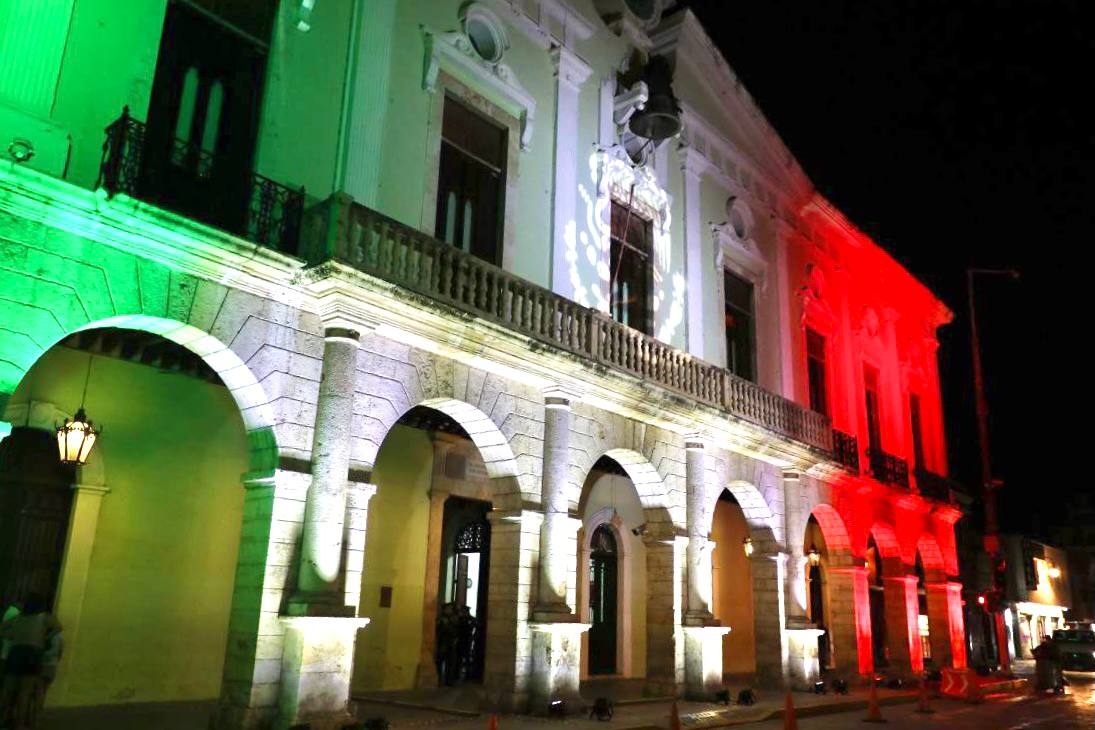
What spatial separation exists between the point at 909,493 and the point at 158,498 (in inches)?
715

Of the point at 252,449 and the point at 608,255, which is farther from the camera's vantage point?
the point at 608,255

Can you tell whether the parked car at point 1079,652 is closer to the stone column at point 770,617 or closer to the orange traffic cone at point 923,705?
the orange traffic cone at point 923,705

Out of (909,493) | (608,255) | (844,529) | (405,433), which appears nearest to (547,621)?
(405,433)

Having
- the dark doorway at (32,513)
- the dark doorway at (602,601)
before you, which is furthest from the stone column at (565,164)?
the dark doorway at (32,513)

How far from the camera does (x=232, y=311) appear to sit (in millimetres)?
9445

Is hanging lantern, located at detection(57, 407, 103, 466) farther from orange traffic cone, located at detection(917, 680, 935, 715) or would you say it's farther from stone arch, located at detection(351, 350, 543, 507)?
orange traffic cone, located at detection(917, 680, 935, 715)

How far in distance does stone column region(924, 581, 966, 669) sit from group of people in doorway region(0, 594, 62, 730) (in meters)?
21.9

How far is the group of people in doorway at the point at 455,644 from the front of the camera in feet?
46.0

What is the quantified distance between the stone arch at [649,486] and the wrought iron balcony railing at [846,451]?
20.6 feet

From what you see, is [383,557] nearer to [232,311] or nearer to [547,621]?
[547,621]

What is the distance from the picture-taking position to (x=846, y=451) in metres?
20.2

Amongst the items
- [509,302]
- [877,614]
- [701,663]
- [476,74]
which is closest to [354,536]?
[509,302]

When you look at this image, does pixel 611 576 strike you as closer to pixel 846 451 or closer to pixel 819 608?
pixel 846 451

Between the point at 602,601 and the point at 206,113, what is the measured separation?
1186 cm
